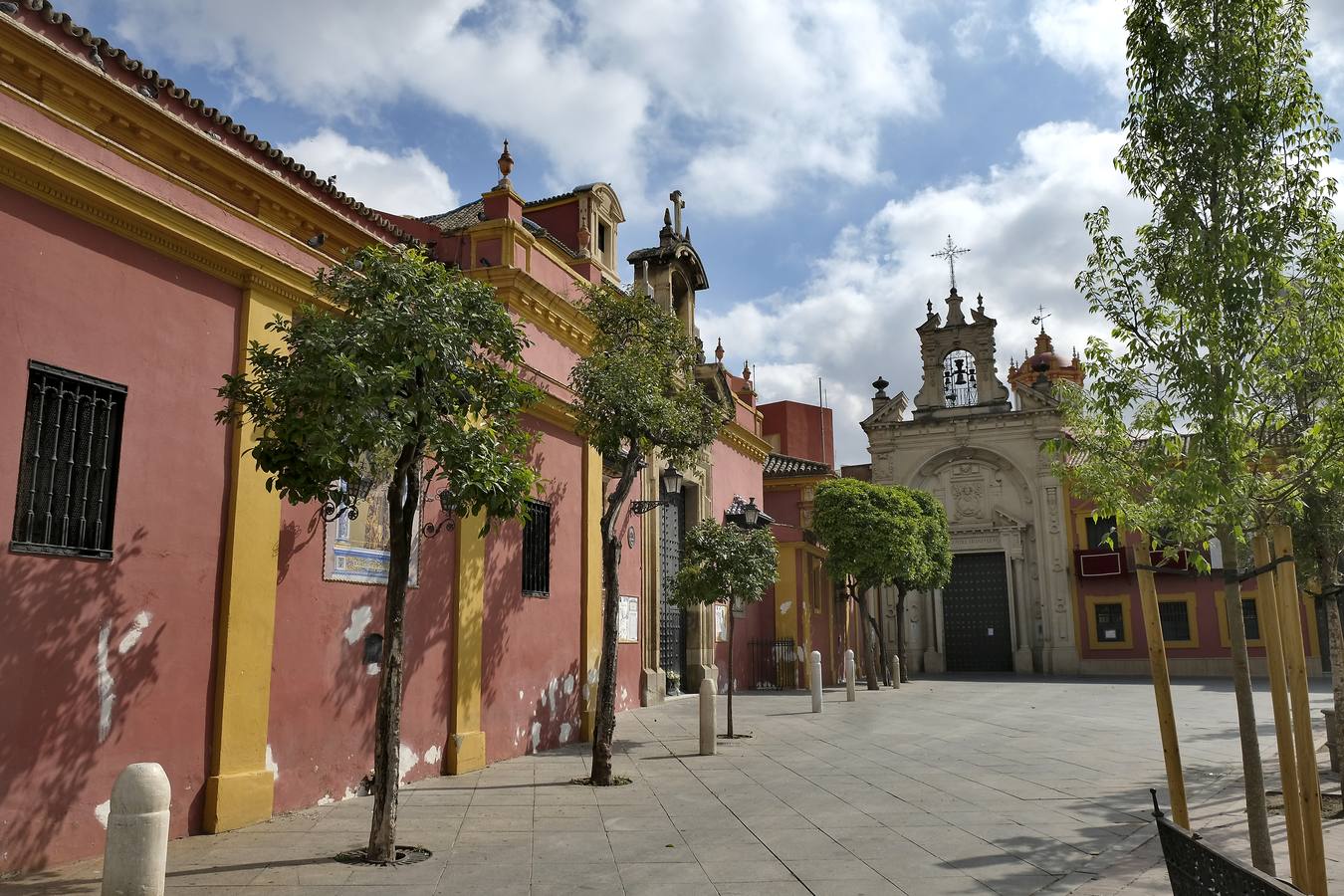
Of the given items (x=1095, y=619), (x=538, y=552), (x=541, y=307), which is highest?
(x=541, y=307)

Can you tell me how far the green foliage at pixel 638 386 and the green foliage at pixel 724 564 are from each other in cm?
240

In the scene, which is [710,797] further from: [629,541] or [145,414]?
[629,541]

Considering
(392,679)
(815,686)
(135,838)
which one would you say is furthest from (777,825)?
(815,686)

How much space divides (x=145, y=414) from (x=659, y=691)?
1179 cm

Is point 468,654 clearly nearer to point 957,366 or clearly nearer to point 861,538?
point 861,538

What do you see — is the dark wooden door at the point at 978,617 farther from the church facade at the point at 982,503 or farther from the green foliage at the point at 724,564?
the green foliage at the point at 724,564

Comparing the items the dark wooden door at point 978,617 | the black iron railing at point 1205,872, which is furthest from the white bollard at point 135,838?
the dark wooden door at point 978,617

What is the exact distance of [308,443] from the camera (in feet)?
20.5

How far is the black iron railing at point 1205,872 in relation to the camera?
2648 mm

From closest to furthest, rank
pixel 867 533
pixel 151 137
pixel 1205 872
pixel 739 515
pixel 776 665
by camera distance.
Result: pixel 1205 872 → pixel 151 137 → pixel 739 515 → pixel 867 533 → pixel 776 665

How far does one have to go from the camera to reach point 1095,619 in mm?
31453

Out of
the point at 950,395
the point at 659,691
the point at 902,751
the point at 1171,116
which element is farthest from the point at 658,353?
the point at 950,395

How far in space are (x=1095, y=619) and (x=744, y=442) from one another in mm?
15225

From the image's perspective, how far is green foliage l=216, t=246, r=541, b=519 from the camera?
6.30 m
